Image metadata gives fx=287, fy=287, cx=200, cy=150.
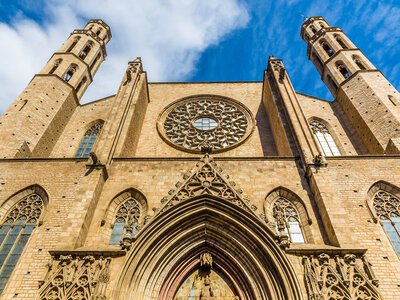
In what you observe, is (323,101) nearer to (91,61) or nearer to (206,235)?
(206,235)

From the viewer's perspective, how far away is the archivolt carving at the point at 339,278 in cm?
624

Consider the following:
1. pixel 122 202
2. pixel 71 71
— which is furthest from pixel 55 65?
pixel 122 202

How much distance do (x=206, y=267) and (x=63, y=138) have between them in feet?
34.5

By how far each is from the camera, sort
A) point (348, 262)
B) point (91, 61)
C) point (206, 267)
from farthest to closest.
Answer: point (91, 61), point (206, 267), point (348, 262)

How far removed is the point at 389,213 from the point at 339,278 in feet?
10.9

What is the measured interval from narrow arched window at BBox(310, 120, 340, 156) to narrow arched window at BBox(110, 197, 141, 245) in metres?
9.13

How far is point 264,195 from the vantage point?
8969mm

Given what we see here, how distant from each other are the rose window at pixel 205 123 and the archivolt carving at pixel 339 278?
758 cm

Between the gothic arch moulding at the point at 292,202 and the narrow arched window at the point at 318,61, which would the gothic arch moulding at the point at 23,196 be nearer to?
the gothic arch moulding at the point at 292,202

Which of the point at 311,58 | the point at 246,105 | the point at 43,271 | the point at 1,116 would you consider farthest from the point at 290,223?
the point at 311,58

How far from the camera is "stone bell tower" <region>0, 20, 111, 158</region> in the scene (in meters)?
12.2

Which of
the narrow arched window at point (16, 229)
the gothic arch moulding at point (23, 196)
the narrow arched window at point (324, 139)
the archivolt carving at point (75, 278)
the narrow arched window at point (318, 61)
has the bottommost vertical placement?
the archivolt carving at point (75, 278)

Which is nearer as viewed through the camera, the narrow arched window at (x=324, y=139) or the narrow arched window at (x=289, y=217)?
the narrow arched window at (x=289, y=217)

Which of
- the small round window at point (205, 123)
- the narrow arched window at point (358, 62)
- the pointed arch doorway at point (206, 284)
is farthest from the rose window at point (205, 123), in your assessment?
the narrow arched window at point (358, 62)
